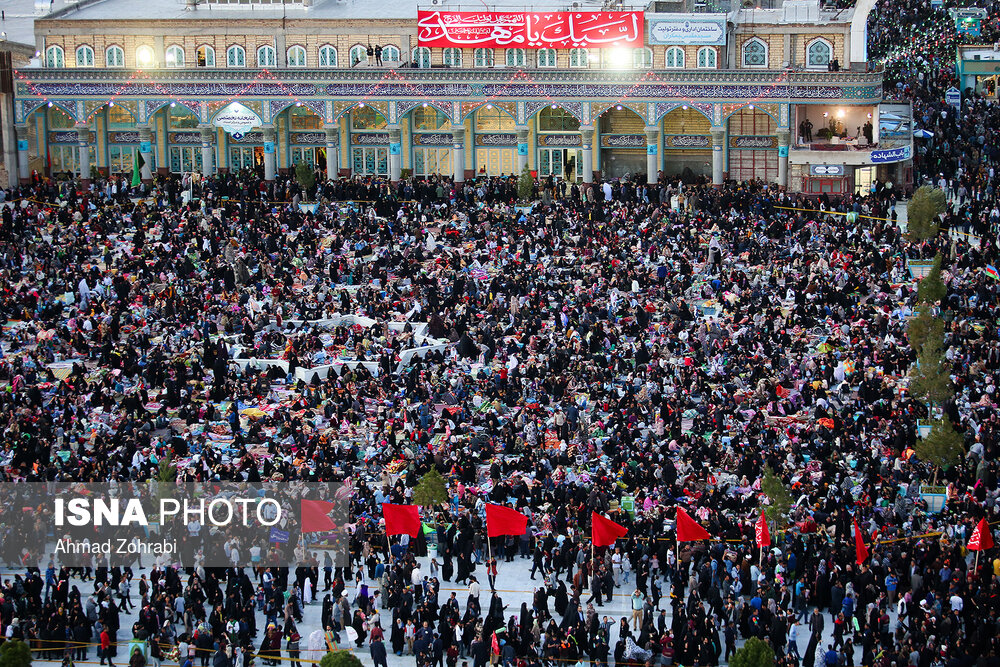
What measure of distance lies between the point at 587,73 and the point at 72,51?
72.1 feet

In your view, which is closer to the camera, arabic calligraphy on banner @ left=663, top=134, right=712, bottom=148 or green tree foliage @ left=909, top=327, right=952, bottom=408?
green tree foliage @ left=909, top=327, right=952, bottom=408

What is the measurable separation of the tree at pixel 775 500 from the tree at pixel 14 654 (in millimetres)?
13922

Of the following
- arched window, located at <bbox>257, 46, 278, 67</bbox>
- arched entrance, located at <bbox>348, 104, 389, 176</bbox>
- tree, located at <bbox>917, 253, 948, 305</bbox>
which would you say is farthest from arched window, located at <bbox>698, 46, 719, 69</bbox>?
tree, located at <bbox>917, 253, 948, 305</bbox>

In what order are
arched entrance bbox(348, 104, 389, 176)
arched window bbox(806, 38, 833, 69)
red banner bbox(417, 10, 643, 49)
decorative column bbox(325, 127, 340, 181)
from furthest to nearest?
arched entrance bbox(348, 104, 389, 176)
decorative column bbox(325, 127, 340, 181)
arched window bbox(806, 38, 833, 69)
red banner bbox(417, 10, 643, 49)

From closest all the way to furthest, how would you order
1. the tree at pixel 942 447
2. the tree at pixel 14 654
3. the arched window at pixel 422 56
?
Answer: the tree at pixel 14 654 < the tree at pixel 942 447 < the arched window at pixel 422 56

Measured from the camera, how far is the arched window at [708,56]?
210 feet

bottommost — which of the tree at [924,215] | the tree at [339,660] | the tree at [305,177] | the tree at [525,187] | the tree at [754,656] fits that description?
the tree at [754,656]

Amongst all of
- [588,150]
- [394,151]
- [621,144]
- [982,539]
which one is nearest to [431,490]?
[982,539]

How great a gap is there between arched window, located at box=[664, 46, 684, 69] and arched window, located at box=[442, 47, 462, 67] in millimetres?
8379

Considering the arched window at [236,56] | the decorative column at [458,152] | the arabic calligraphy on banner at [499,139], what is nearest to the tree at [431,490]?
the decorative column at [458,152]

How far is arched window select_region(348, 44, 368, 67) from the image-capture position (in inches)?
2648

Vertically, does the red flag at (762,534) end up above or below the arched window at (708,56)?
below

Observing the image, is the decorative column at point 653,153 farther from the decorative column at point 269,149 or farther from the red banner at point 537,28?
the decorative column at point 269,149

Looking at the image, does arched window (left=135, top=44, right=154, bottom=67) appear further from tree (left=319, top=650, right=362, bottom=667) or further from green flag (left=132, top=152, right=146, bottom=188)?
tree (left=319, top=650, right=362, bottom=667)
